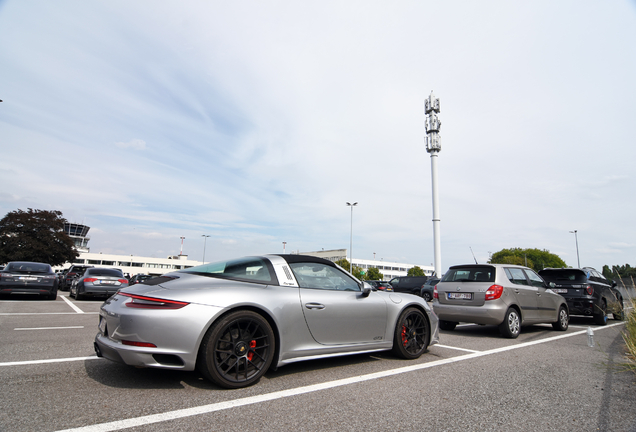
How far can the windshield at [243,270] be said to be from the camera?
4.11 m

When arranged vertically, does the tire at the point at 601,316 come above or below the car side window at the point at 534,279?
below

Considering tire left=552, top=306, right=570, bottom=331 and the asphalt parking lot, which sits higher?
tire left=552, top=306, right=570, bottom=331

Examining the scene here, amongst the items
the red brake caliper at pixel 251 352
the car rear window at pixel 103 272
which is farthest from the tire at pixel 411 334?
the car rear window at pixel 103 272

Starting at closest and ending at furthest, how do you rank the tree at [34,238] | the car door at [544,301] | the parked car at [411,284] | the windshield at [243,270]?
the windshield at [243,270], the car door at [544,301], the parked car at [411,284], the tree at [34,238]

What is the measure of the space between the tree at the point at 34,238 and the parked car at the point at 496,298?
5286 centimetres

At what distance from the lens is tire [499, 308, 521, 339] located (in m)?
7.28

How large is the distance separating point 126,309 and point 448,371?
364 cm

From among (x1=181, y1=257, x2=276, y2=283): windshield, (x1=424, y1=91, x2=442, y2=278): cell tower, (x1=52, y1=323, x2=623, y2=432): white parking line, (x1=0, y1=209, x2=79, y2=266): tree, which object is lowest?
(x1=52, y1=323, x2=623, y2=432): white parking line

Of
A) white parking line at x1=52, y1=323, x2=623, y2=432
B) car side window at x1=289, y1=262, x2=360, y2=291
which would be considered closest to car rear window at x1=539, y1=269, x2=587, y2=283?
white parking line at x1=52, y1=323, x2=623, y2=432

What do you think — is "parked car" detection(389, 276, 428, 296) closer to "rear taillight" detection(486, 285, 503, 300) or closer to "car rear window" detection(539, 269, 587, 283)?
"car rear window" detection(539, 269, 587, 283)

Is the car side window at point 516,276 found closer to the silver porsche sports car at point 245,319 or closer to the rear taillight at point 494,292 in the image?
the rear taillight at point 494,292

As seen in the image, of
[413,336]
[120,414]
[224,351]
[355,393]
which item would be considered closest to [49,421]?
[120,414]

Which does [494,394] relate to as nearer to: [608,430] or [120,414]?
[608,430]

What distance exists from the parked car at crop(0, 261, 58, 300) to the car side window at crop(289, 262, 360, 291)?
13421 mm
